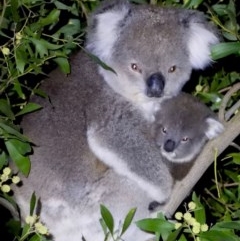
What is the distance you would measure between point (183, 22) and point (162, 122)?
2.15 feet

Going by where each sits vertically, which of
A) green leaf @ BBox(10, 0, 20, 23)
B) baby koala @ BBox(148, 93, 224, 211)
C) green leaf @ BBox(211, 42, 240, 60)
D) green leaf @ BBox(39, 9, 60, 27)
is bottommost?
baby koala @ BBox(148, 93, 224, 211)

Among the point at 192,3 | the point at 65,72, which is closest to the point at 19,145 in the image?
the point at 65,72

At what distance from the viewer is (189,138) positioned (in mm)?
4098

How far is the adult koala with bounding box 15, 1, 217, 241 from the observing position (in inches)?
146

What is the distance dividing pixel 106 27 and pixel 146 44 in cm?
26

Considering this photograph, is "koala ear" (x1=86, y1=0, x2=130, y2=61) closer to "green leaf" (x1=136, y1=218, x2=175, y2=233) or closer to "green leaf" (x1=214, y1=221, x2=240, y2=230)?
"green leaf" (x1=136, y1=218, x2=175, y2=233)

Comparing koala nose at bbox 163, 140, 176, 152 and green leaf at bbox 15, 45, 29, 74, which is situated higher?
green leaf at bbox 15, 45, 29, 74

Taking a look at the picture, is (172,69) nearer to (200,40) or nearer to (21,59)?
(200,40)

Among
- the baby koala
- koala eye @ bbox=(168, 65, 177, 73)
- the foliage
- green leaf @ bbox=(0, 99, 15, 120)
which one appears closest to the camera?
the foliage

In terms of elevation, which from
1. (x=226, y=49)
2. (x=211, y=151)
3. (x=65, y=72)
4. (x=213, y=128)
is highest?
(x=226, y=49)

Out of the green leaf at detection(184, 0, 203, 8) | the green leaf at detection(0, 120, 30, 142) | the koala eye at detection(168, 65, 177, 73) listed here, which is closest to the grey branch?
the koala eye at detection(168, 65, 177, 73)

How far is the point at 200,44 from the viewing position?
3.93m

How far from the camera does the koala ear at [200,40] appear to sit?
386 centimetres

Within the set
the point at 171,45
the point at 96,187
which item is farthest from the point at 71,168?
the point at 171,45
